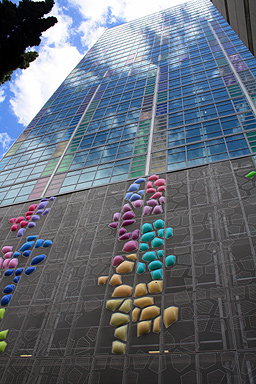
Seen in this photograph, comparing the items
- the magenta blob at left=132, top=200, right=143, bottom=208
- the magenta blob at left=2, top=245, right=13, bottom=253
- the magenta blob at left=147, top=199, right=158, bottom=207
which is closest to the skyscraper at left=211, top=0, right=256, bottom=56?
the magenta blob at left=147, top=199, right=158, bottom=207

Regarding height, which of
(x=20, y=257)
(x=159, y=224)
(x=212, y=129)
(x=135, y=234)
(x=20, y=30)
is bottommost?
(x=20, y=257)

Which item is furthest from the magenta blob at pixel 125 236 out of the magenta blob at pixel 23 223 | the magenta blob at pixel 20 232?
the magenta blob at pixel 23 223

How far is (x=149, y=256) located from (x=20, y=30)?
43.4 ft

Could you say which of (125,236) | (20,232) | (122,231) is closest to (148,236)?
(125,236)

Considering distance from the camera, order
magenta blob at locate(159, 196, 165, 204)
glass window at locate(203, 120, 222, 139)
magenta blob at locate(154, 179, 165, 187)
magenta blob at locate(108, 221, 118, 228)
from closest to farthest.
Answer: magenta blob at locate(108, 221, 118, 228) → magenta blob at locate(159, 196, 165, 204) → magenta blob at locate(154, 179, 165, 187) → glass window at locate(203, 120, 222, 139)

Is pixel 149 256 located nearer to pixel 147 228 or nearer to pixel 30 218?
pixel 147 228

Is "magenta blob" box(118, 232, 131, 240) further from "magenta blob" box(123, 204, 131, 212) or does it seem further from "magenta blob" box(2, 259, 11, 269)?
"magenta blob" box(2, 259, 11, 269)

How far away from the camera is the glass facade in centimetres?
2014

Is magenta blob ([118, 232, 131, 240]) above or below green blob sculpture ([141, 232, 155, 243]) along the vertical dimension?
below

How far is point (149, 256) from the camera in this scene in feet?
41.2

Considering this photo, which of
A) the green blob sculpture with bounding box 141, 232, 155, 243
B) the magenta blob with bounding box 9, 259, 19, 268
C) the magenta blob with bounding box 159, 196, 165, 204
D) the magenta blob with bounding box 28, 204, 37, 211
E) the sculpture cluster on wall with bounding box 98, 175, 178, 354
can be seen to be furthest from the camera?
the magenta blob with bounding box 28, 204, 37, 211

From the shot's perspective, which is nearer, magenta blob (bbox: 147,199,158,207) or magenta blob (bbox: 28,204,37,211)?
magenta blob (bbox: 147,199,158,207)

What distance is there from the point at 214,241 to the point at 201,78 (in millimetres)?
23069

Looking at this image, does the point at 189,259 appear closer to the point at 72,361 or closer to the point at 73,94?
the point at 72,361
